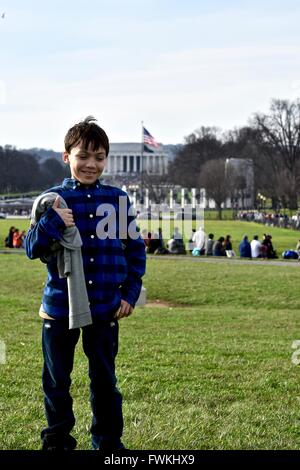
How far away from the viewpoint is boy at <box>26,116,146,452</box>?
4656 mm

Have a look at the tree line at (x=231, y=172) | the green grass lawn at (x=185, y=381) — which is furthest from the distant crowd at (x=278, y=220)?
the green grass lawn at (x=185, y=381)

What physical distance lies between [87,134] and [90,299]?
95cm

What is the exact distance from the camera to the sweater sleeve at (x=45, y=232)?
451 centimetres

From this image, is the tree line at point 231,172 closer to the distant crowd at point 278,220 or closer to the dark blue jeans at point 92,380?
the distant crowd at point 278,220

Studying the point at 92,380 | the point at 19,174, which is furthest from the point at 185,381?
the point at 19,174

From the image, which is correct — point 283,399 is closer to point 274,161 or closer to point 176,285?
point 176,285

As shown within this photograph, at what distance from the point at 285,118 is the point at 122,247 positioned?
89.0 m

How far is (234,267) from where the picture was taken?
1008 inches

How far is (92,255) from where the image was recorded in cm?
470

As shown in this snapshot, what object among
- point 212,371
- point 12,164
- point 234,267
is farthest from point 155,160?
point 212,371

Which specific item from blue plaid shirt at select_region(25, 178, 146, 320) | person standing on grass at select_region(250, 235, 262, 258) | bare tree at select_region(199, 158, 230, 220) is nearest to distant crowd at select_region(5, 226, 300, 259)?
person standing on grass at select_region(250, 235, 262, 258)

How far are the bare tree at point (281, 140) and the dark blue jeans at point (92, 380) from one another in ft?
259
